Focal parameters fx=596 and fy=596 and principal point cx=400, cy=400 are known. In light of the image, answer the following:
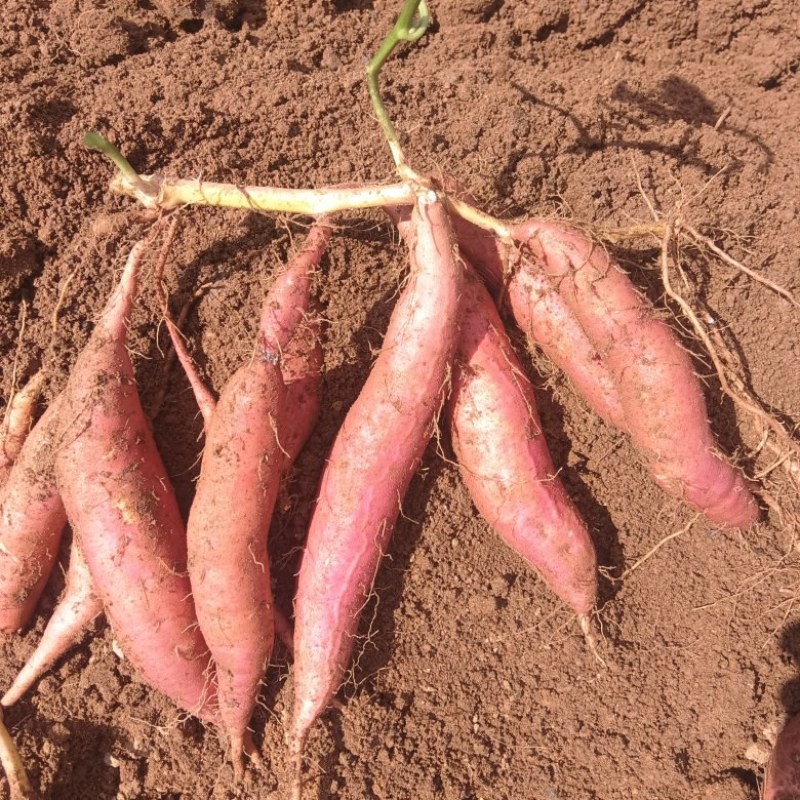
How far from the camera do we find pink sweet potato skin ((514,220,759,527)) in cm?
171

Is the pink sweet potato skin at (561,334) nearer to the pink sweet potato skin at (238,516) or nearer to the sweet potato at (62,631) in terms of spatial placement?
the pink sweet potato skin at (238,516)

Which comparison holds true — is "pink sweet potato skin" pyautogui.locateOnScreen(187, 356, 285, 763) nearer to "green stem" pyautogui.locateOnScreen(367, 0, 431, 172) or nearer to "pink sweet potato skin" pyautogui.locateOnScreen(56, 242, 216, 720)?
"pink sweet potato skin" pyautogui.locateOnScreen(56, 242, 216, 720)

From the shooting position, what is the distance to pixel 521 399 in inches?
68.1

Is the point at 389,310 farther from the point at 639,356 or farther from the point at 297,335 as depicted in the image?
the point at 639,356

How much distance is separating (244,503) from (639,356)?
1.18 metres

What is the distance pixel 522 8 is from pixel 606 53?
1.04 feet

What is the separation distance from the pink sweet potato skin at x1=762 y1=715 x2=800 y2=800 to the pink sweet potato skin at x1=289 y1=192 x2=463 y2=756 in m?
1.29

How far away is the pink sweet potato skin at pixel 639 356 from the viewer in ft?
5.62

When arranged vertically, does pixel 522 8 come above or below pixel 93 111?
below

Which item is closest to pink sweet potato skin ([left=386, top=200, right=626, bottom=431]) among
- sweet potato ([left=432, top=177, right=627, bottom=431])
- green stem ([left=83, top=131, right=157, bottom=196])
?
sweet potato ([left=432, top=177, right=627, bottom=431])

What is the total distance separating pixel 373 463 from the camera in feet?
5.35

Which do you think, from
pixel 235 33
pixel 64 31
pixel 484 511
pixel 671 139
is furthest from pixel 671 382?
pixel 64 31

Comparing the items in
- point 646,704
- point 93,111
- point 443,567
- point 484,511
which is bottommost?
point 646,704

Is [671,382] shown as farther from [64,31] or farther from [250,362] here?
[64,31]
